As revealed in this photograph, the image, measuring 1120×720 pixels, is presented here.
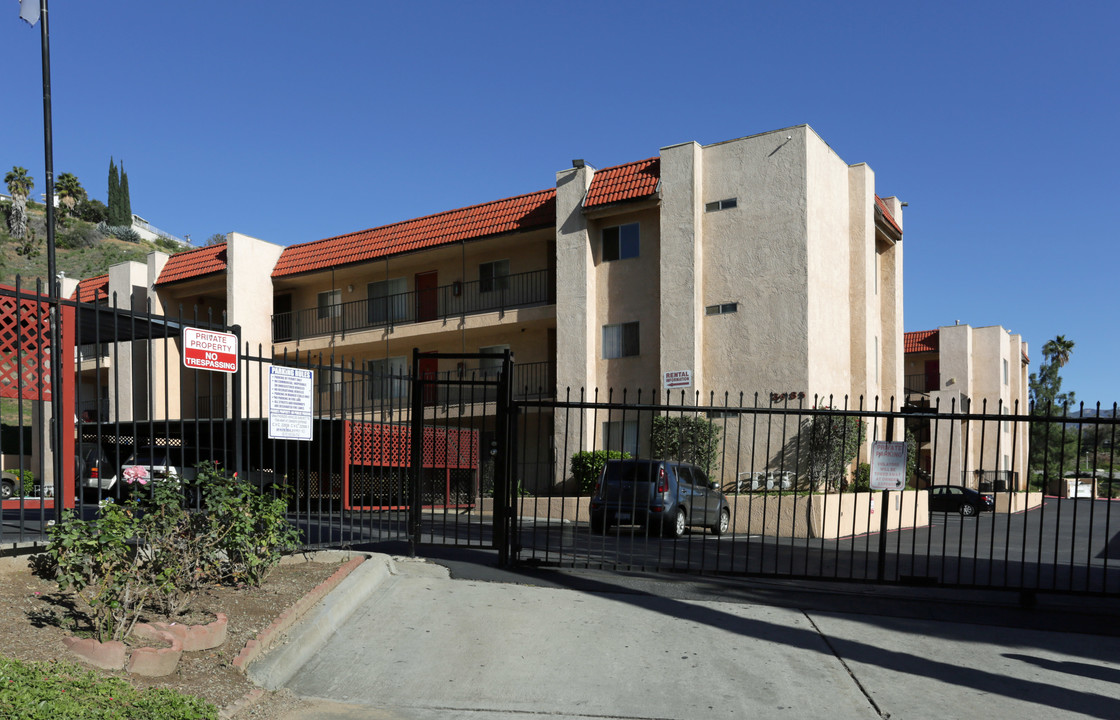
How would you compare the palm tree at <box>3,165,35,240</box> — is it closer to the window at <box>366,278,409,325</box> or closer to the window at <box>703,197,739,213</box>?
the window at <box>366,278,409,325</box>

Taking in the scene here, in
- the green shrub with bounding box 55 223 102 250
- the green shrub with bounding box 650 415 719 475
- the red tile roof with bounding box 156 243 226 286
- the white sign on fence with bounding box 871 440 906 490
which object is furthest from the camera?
the green shrub with bounding box 55 223 102 250

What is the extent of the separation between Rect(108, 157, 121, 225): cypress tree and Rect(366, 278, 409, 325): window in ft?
284

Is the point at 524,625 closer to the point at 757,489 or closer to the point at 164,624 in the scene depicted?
the point at 164,624

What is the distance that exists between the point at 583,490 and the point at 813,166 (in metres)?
10.8

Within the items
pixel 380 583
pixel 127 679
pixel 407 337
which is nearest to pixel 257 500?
pixel 380 583

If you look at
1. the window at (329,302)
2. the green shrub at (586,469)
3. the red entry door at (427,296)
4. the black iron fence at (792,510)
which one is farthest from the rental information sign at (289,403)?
the window at (329,302)

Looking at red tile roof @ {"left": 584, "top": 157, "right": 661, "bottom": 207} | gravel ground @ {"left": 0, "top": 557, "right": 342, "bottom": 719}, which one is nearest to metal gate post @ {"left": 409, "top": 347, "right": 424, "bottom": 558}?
gravel ground @ {"left": 0, "top": 557, "right": 342, "bottom": 719}

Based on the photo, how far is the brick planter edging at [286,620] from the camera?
6.17m

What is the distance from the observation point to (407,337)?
31.7m

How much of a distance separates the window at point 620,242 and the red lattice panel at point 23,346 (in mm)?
21018

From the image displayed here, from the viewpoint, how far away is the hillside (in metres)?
74.3

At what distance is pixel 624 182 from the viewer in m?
27.2

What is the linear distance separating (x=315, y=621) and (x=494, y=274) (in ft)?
82.6

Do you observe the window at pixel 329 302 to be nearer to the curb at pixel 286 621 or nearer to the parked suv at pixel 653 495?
the parked suv at pixel 653 495
